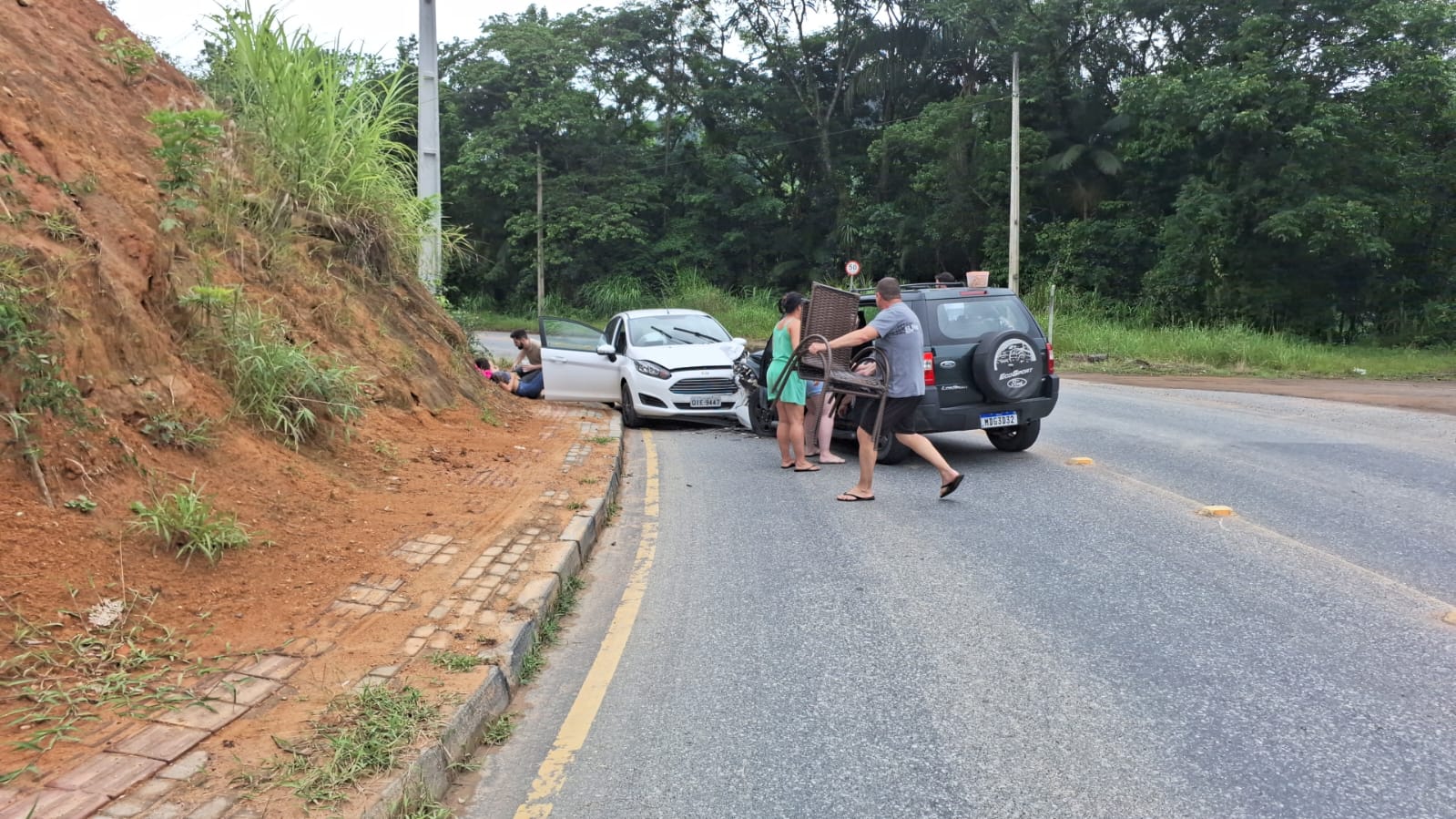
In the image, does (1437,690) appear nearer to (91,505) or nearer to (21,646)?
(21,646)

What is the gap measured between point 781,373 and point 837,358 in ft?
2.03

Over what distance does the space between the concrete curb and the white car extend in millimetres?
6795

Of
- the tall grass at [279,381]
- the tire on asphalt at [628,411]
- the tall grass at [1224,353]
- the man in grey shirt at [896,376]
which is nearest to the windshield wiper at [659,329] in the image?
the tire on asphalt at [628,411]

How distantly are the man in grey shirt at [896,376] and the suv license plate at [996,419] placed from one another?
1.66 meters

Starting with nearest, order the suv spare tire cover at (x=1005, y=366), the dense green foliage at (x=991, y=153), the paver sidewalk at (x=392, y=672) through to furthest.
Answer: the paver sidewalk at (x=392, y=672) → the suv spare tire cover at (x=1005, y=366) → the dense green foliage at (x=991, y=153)

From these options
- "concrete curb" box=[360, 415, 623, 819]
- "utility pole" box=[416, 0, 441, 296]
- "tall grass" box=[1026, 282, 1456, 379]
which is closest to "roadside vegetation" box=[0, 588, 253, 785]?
"concrete curb" box=[360, 415, 623, 819]

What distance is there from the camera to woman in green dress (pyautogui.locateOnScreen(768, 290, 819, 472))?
10164 mm

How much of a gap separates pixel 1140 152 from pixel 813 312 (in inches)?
1049

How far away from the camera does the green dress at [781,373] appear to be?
10.1 metres

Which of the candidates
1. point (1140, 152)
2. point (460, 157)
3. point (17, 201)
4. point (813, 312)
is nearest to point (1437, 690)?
point (813, 312)

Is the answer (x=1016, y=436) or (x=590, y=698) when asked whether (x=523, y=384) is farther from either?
(x=590, y=698)

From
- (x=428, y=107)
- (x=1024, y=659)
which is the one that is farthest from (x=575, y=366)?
(x=1024, y=659)

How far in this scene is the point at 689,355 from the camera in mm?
14008

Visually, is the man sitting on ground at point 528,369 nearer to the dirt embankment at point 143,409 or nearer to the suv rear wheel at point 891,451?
the dirt embankment at point 143,409
